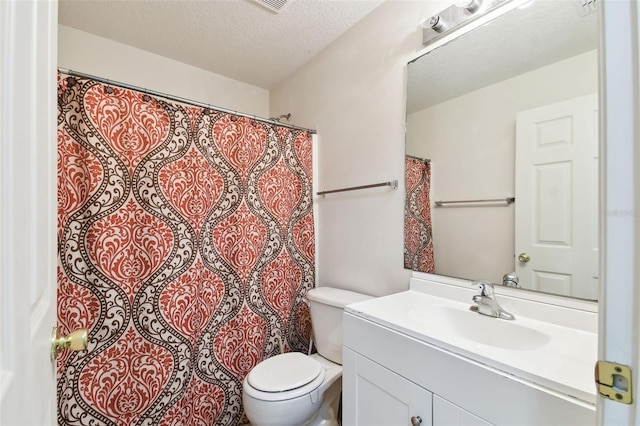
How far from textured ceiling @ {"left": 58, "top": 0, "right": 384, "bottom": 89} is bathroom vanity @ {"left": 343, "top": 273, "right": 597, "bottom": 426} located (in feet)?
5.18

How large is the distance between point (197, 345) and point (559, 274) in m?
1.63

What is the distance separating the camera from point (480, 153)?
1.23 m

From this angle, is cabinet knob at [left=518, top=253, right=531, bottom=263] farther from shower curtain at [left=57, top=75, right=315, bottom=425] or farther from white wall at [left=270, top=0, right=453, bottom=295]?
shower curtain at [left=57, top=75, right=315, bottom=425]

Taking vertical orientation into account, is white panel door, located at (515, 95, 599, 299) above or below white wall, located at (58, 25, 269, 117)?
below

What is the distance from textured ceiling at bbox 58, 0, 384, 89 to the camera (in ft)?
5.19

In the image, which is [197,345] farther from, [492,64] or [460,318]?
[492,64]

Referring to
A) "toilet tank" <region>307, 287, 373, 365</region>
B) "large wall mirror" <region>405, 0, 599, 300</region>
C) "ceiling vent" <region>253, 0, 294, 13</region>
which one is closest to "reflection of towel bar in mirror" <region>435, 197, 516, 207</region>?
"large wall mirror" <region>405, 0, 599, 300</region>

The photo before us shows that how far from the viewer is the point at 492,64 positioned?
3.90 feet

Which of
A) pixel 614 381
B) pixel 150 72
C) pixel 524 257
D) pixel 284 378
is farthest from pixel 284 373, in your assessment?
pixel 150 72

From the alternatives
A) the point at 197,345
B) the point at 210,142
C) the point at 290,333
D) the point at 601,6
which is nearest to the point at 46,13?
the point at 601,6

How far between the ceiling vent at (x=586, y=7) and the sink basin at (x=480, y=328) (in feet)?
3.46

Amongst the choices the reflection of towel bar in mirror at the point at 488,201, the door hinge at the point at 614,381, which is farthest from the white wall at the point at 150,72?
the door hinge at the point at 614,381

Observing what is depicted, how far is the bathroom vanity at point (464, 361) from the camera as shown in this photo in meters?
0.66

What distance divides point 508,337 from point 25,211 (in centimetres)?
128
